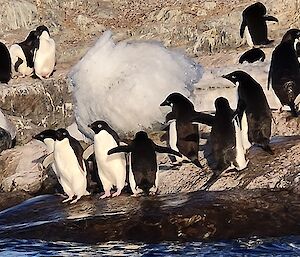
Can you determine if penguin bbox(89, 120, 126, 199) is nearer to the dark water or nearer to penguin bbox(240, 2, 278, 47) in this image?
the dark water

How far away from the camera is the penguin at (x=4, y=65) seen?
15.4 metres

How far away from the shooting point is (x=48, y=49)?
1594 centimetres

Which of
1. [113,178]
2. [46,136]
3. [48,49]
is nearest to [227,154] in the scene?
[113,178]

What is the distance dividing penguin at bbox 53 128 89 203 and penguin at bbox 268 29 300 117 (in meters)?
2.94

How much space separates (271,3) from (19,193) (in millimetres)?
9868

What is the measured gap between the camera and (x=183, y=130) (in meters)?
9.98

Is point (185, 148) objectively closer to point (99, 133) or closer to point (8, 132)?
point (99, 133)

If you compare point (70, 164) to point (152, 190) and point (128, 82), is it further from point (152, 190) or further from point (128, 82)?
point (128, 82)

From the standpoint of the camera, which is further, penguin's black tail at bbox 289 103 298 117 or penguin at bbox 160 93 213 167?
penguin's black tail at bbox 289 103 298 117

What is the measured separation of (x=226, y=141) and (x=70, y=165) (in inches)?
73.2

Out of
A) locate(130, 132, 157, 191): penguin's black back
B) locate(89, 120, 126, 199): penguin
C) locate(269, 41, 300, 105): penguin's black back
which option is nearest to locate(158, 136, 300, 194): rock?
locate(130, 132, 157, 191): penguin's black back

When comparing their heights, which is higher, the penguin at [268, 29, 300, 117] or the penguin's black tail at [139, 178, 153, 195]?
the penguin at [268, 29, 300, 117]

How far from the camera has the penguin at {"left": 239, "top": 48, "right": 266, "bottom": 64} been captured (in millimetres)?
13352

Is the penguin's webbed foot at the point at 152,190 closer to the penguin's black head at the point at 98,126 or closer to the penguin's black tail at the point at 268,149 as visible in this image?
the penguin's black head at the point at 98,126
